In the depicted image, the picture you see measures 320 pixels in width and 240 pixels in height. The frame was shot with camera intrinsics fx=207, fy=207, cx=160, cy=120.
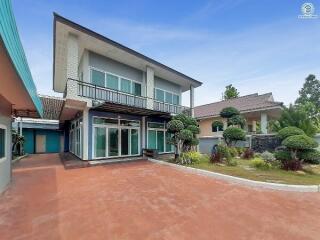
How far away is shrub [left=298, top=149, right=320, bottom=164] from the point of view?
30.3 feet

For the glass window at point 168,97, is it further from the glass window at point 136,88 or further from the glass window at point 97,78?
the glass window at point 97,78

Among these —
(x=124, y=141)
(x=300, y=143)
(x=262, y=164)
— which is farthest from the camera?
(x=124, y=141)

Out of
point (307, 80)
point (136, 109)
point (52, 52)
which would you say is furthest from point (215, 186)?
point (307, 80)

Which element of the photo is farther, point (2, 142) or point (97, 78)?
point (97, 78)

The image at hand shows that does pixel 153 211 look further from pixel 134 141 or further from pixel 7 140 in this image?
pixel 134 141

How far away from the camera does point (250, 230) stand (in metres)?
4.06

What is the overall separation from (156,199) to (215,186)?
2612 mm

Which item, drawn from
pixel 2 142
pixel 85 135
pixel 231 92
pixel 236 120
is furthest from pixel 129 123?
pixel 231 92

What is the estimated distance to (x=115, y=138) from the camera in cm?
1345

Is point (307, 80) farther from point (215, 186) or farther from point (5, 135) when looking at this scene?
point (5, 135)

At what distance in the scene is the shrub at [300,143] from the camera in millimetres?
9008

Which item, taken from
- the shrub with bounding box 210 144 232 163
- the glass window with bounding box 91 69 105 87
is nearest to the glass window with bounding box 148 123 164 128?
the glass window with bounding box 91 69 105 87

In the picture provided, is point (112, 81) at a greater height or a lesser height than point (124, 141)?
greater

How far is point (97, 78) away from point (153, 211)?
1022cm
